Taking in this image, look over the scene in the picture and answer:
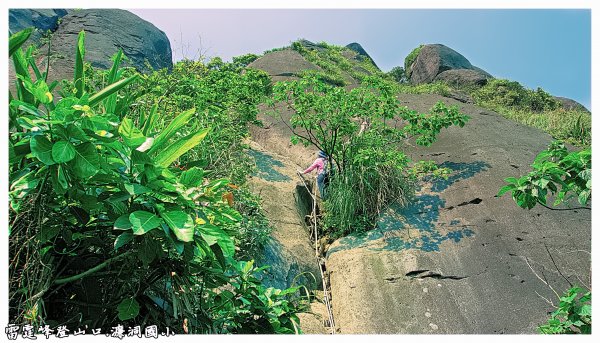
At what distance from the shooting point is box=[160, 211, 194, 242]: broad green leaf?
197cm

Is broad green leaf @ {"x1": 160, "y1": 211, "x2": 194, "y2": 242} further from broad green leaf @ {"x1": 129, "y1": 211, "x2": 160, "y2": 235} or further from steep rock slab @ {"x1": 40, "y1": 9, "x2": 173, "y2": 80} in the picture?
steep rock slab @ {"x1": 40, "y1": 9, "x2": 173, "y2": 80}

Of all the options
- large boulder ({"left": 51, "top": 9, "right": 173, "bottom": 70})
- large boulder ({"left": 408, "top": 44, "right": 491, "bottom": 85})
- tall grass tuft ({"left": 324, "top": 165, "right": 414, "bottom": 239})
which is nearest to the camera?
tall grass tuft ({"left": 324, "top": 165, "right": 414, "bottom": 239})

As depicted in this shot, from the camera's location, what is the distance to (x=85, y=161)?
201 cm

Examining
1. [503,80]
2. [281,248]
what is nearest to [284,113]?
[281,248]

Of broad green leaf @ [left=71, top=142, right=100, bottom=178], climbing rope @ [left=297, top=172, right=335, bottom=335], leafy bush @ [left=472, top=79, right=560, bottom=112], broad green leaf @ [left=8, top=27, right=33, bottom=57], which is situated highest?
leafy bush @ [left=472, top=79, right=560, bottom=112]

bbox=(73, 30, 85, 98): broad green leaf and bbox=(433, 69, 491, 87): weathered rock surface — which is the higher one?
bbox=(433, 69, 491, 87): weathered rock surface

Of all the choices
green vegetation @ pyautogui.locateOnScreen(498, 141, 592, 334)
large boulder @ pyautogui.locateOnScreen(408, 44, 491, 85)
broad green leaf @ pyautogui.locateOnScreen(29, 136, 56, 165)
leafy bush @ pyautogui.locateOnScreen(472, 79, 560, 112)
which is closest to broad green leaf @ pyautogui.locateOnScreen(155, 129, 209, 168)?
broad green leaf @ pyautogui.locateOnScreen(29, 136, 56, 165)

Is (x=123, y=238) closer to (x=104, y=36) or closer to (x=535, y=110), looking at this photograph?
(x=104, y=36)

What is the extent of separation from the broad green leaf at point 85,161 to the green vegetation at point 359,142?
5.31 metres

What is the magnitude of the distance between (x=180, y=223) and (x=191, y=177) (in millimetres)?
300

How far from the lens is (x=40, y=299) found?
2219 millimetres

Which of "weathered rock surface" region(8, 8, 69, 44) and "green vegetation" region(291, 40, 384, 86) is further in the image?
"green vegetation" region(291, 40, 384, 86)

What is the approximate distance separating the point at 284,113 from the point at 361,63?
11228mm

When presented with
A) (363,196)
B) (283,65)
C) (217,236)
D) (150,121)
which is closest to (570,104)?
(283,65)
